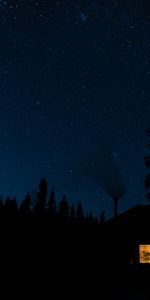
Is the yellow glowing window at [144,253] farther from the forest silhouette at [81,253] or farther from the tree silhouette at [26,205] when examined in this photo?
the tree silhouette at [26,205]

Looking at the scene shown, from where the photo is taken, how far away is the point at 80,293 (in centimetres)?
1481

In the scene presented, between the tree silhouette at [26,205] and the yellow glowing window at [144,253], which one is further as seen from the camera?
the tree silhouette at [26,205]

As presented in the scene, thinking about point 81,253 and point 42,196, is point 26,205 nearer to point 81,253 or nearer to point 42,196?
point 42,196

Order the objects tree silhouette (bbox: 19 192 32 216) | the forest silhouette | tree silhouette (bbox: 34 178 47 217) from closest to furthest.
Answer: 1. the forest silhouette
2. tree silhouette (bbox: 19 192 32 216)
3. tree silhouette (bbox: 34 178 47 217)

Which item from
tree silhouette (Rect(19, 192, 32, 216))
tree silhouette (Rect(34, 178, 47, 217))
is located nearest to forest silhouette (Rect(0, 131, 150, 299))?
tree silhouette (Rect(19, 192, 32, 216))

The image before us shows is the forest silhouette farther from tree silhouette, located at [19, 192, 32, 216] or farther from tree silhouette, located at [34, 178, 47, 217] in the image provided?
tree silhouette, located at [34, 178, 47, 217]

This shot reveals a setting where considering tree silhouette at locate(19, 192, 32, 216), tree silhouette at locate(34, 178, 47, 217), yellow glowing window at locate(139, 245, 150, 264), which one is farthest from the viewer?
tree silhouette at locate(34, 178, 47, 217)

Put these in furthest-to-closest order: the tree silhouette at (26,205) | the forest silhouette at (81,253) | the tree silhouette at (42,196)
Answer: the tree silhouette at (42,196), the tree silhouette at (26,205), the forest silhouette at (81,253)

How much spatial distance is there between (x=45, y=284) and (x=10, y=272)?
1716 millimetres

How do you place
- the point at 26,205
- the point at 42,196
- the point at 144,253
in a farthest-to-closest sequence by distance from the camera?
the point at 42,196 → the point at 26,205 → the point at 144,253

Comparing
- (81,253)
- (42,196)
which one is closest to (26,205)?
(42,196)

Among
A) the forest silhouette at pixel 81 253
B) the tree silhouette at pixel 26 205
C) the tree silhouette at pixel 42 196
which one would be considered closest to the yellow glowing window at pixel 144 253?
the forest silhouette at pixel 81 253

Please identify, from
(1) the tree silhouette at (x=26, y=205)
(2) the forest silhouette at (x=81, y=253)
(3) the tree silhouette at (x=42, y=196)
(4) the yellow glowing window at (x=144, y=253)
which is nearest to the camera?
(2) the forest silhouette at (x=81, y=253)

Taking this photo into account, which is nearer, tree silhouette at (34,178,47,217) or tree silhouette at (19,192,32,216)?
tree silhouette at (19,192,32,216)
